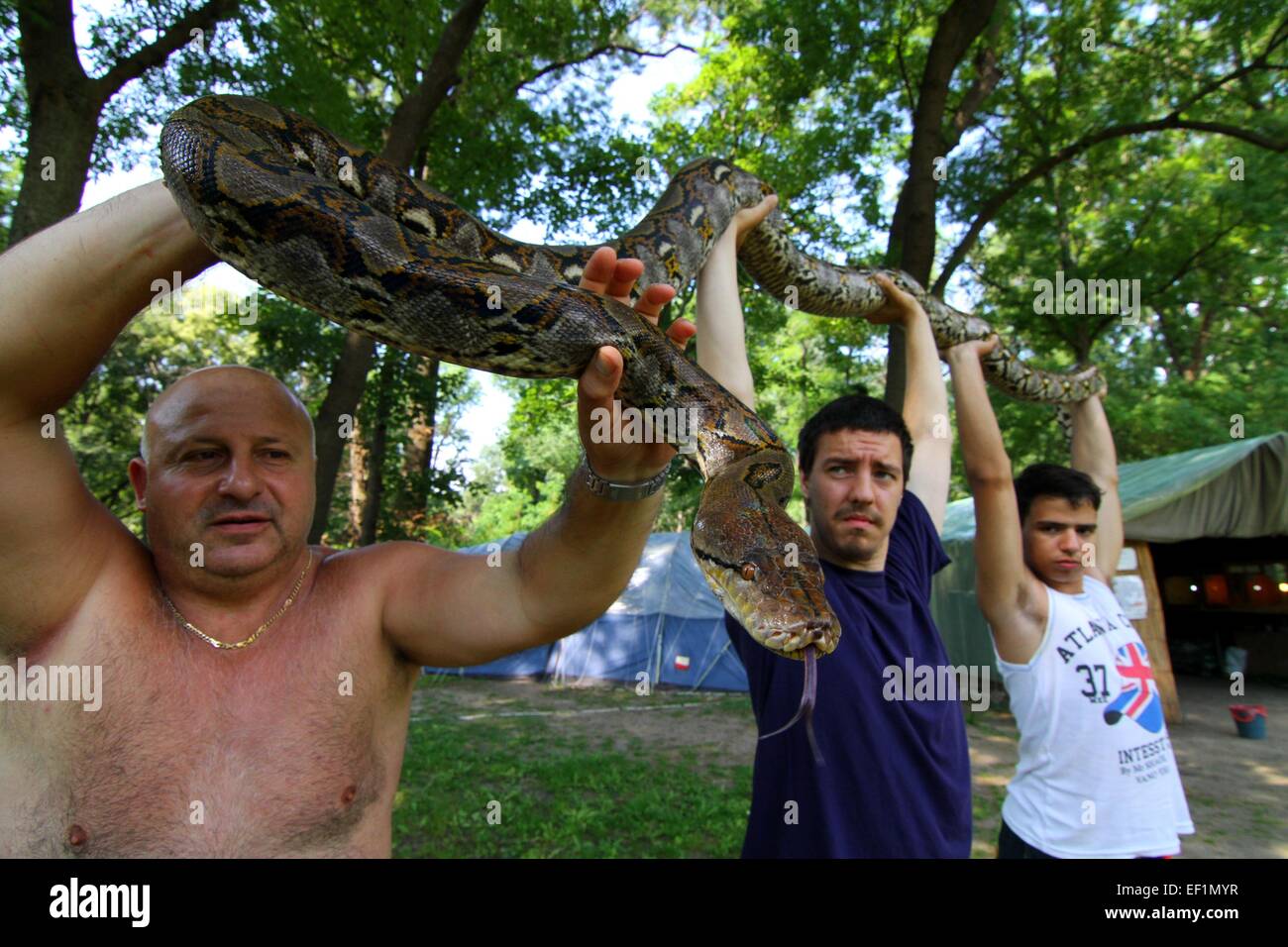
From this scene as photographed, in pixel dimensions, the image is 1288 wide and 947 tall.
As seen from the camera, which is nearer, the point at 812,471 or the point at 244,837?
the point at 244,837

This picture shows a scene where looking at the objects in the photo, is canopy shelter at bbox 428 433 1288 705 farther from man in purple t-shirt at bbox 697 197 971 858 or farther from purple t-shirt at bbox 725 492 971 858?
purple t-shirt at bbox 725 492 971 858

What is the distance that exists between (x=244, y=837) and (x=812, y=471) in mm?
2537

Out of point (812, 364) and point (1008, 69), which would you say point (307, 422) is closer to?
point (1008, 69)

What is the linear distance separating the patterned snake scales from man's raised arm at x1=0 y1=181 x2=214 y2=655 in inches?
6.1

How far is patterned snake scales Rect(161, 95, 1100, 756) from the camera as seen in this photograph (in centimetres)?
224

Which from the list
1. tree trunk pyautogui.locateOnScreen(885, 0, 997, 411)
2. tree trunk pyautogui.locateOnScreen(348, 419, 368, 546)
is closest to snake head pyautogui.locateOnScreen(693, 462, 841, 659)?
tree trunk pyautogui.locateOnScreen(885, 0, 997, 411)

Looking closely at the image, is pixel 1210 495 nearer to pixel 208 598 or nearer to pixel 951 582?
pixel 951 582

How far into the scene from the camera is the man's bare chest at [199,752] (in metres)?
2.14

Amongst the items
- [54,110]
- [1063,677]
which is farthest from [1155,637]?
[54,110]

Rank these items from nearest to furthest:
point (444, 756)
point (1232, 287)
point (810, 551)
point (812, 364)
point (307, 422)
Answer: point (810, 551) → point (307, 422) → point (444, 756) → point (1232, 287) → point (812, 364)

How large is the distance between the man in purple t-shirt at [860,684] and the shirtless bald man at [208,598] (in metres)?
0.82

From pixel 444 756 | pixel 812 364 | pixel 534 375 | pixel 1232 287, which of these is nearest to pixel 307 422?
pixel 534 375

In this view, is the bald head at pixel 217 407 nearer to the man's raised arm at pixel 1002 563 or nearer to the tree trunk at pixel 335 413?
the man's raised arm at pixel 1002 563

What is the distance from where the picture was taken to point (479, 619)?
2643 mm
